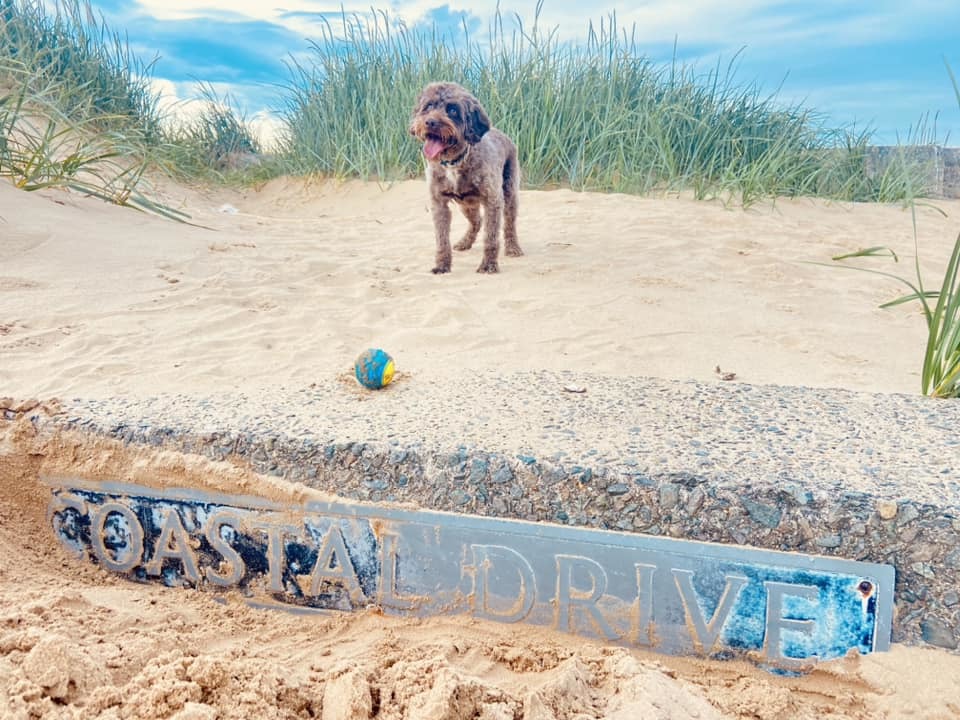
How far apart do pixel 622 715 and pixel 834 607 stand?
0.57 m

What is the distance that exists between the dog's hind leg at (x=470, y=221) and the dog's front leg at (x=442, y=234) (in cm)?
17

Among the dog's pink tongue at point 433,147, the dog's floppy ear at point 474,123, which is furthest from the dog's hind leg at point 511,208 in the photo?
the dog's pink tongue at point 433,147

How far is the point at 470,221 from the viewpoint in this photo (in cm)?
532

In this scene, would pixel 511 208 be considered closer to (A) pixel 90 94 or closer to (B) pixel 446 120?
(B) pixel 446 120

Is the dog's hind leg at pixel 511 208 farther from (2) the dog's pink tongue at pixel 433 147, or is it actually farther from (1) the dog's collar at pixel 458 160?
(2) the dog's pink tongue at pixel 433 147

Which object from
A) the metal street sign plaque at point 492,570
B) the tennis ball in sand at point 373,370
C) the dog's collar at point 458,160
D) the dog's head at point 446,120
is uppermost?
the dog's head at point 446,120

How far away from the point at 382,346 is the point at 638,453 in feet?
5.39

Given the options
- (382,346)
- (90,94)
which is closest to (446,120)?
(382,346)

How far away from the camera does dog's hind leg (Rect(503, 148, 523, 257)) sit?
16.9ft

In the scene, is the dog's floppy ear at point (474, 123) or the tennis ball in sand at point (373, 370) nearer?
the tennis ball in sand at point (373, 370)

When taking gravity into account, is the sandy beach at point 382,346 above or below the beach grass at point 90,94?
below

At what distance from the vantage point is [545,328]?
363 centimetres

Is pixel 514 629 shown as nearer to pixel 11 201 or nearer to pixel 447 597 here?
pixel 447 597

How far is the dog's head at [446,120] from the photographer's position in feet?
13.8
